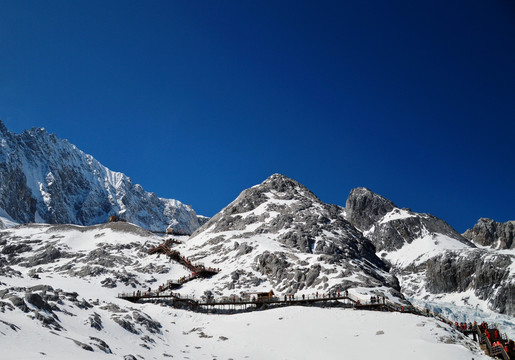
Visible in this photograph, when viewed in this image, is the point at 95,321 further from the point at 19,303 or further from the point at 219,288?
the point at 219,288

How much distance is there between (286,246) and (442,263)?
65.7 metres

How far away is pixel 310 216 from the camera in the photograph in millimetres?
131125

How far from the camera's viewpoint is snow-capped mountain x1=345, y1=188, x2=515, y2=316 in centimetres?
12075

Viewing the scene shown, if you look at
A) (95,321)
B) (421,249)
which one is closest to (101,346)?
(95,321)

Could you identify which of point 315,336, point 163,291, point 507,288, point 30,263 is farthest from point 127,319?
point 507,288

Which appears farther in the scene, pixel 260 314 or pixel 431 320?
pixel 260 314

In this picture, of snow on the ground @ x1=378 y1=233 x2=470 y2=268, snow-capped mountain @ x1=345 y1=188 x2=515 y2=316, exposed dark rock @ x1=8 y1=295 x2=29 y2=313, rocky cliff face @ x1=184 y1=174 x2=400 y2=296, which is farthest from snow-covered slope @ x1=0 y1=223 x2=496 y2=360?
snow on the ground @ x1=378 y1=233 x2=470 y2=268

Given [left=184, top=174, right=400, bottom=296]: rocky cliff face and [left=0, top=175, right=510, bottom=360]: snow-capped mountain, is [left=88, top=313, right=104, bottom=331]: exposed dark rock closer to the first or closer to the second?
[left=0, top=175, right=510, bottom=360]: snow-capped mountain

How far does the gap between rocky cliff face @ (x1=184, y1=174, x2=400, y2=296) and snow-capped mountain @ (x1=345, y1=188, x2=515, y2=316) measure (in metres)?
24.9

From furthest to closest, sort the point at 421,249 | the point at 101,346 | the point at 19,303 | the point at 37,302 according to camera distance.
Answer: the point at 421,249 → the point at 37,302 → the point at 19,303 → the point at 101,346

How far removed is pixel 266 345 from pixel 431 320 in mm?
18803

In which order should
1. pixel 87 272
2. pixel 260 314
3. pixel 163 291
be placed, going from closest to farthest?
pixel 260 314, pixel 163 291, pixel 87 272

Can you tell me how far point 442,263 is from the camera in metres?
141

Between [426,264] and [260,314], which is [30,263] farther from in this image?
[426,264]
